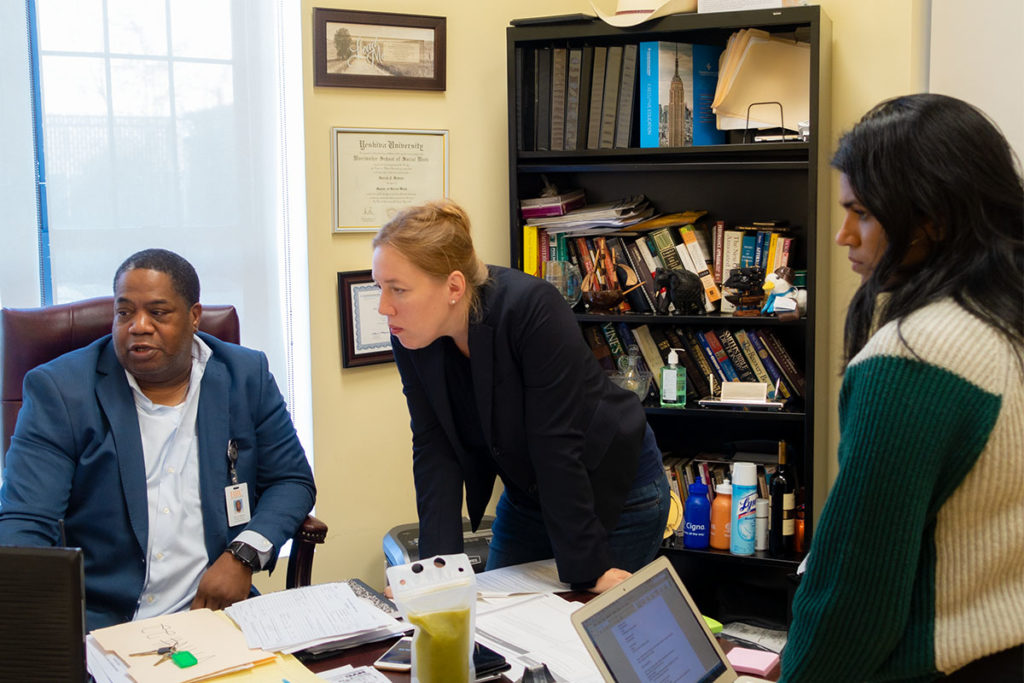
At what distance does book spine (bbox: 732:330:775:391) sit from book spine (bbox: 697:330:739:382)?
53mm

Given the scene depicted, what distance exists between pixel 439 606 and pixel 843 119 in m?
2.20

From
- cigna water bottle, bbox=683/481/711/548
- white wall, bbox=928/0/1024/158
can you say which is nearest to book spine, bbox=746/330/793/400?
cigna water bottle, bbox=683/481/711/548

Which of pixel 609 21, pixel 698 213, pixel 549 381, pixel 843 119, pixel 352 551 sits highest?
pixel 609 21

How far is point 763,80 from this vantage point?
9.00 ft

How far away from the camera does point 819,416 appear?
284 cm

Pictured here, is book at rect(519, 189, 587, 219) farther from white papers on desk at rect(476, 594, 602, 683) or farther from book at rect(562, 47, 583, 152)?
white papers on desk at rect(476, 594, 602, 683)

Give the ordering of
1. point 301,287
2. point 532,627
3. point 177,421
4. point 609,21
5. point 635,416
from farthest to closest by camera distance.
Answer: point 301,287 → point 609,21 → point 177,421 → point 635,416 → point 532,627

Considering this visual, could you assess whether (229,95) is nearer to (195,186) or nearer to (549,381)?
(195,186)

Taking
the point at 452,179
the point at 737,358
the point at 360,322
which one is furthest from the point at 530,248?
the point at 737,358

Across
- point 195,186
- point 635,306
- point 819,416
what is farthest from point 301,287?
point 819,416

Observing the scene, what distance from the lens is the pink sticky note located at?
140 cm

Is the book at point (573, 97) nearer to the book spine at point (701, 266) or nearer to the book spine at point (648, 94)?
the book spine at point (648, 94)

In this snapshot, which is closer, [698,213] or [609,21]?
[609,21]

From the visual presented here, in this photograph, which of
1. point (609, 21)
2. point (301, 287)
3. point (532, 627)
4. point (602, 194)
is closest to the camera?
point (532, 627)
